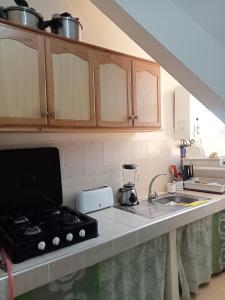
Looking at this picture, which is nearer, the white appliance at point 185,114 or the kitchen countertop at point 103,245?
the kitchen countertop at point 103,245

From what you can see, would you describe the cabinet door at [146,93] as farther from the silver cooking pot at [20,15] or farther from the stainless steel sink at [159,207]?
the silver cooking pot at [20,15]

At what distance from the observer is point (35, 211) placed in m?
1.55

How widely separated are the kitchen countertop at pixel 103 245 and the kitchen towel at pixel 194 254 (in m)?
0.17

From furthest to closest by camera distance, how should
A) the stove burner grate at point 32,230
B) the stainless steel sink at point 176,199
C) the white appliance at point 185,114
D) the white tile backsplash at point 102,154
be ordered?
1. the white appliance at point 185,114
2. the stainless steel sink at point 176,199
3. the white tile backsplash at point 102,154
4. the stove burner grate at point 32,230

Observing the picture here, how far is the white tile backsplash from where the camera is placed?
170cm

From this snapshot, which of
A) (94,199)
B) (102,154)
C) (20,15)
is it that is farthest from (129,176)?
(20,15)

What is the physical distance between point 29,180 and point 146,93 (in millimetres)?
1122

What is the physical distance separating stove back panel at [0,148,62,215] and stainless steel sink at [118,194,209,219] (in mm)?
610

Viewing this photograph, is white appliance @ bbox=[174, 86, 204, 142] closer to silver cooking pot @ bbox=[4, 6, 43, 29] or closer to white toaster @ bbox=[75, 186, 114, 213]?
white toaster @ bbox=[75, 186, 114, 213]

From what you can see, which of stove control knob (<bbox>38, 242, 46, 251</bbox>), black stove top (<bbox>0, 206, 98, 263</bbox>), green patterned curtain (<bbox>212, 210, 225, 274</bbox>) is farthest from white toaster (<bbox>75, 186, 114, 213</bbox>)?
green patterned curtain (<bbox>212, 210, 225, 274</bbox>)

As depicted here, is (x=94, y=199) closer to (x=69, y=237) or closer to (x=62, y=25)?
(x=69, y=237)

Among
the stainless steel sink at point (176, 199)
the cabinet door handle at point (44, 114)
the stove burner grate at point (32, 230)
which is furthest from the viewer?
the stainless steel sink at point (176, 199)

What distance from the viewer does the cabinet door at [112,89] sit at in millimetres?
1599

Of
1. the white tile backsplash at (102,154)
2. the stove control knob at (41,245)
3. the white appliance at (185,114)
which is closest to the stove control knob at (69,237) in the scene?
the stove control knob at (41,245)
